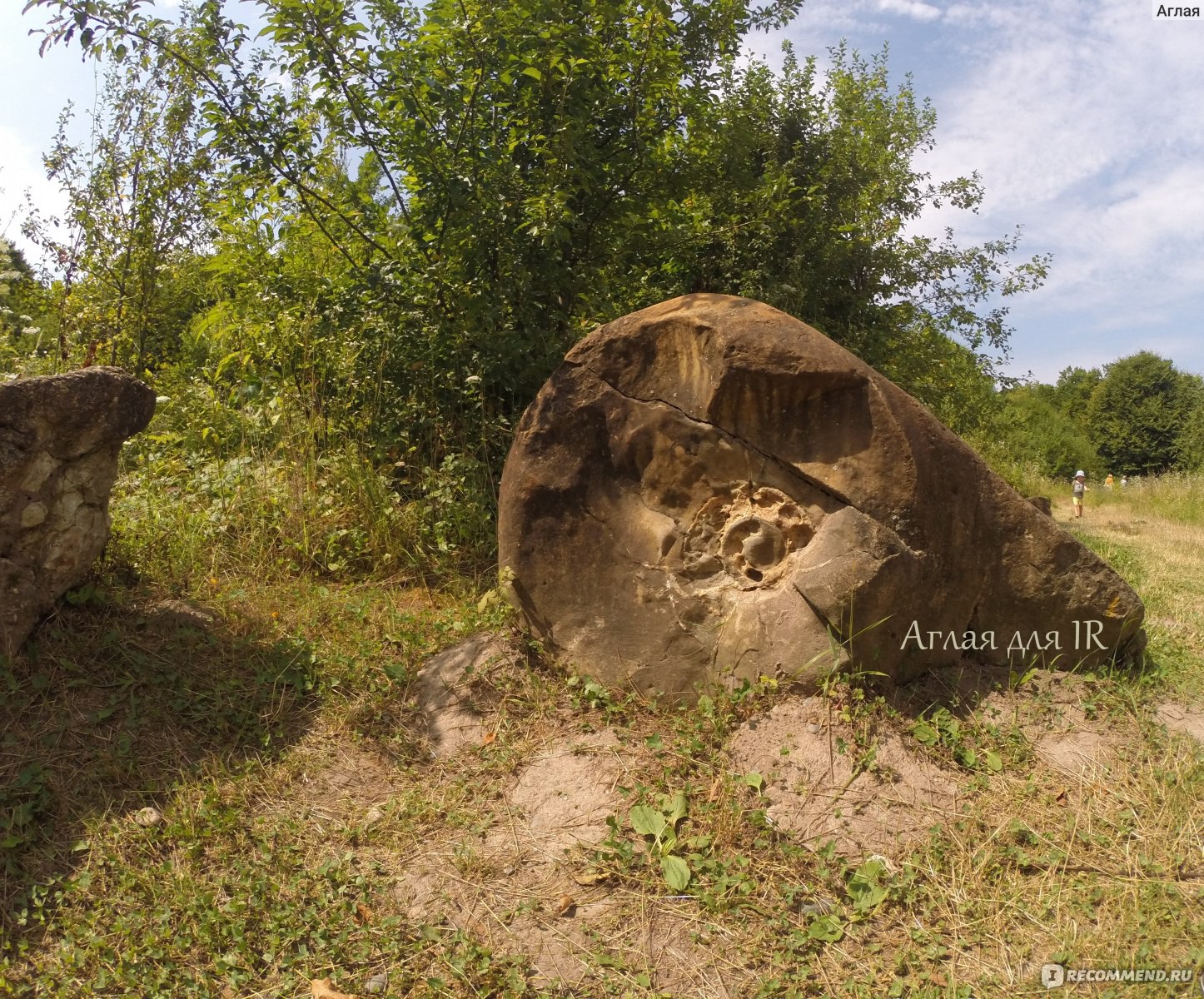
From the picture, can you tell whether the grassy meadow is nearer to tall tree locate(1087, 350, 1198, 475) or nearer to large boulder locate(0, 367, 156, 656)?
large boulder locate(0, 367, 156, 656)

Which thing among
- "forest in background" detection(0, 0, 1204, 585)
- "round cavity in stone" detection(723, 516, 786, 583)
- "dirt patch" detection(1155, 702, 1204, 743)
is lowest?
"dirt patch" detection(1155, 702, 1204, 743)

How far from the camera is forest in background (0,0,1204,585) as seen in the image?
5465 millimetres

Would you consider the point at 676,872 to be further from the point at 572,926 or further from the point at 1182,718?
the point at 1182,718

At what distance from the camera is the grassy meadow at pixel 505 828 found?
2891mm

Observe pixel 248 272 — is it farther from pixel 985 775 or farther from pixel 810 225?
pixel 985 775

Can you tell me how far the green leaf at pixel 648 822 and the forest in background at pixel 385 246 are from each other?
2392mm

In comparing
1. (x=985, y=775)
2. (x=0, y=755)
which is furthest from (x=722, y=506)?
(x=0, y=755)

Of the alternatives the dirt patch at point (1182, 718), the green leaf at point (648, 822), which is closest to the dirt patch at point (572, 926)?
the green leaf at point (648, 822)

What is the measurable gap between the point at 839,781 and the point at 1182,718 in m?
1.72

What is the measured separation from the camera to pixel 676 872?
3191 mm

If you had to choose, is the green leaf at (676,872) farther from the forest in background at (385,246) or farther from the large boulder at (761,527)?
the forest in background at (385,246)

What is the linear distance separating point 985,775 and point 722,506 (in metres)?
1.49

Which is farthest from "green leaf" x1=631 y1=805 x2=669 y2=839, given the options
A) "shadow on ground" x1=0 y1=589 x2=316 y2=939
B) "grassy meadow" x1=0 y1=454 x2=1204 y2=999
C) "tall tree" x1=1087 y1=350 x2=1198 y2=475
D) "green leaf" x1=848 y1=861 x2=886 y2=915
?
"tall tree" x1=1087 y1=350 x2=1198 y2=475

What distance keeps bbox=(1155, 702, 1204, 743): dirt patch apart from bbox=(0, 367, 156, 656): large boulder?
4735mm
